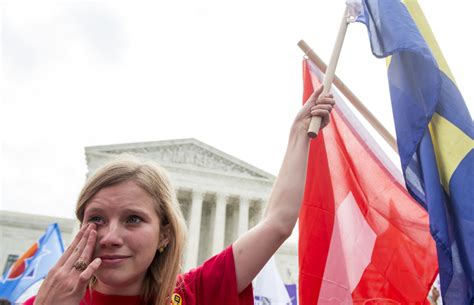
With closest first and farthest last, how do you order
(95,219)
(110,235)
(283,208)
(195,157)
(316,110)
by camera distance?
(110,235), (95,219), (283,208), (316,110), (195,157)

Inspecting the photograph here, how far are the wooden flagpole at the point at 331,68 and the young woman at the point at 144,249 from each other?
9.2 inches

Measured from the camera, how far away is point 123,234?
181 cm

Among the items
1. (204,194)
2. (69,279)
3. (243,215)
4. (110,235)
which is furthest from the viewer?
(204,194)

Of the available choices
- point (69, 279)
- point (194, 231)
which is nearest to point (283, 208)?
point (69, 279)

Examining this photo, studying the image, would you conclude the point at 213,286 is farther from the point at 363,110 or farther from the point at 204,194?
the point at 204,194

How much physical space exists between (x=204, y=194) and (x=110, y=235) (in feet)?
127

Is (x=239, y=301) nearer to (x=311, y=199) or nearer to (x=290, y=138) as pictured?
(x=290, y=138)

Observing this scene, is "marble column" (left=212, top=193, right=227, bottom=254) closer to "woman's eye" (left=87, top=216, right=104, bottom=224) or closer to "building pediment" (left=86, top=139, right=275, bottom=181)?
"building pediment" (left=86, top=139, right=275, bottom=181)

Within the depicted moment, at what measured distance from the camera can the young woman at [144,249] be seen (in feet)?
5.39

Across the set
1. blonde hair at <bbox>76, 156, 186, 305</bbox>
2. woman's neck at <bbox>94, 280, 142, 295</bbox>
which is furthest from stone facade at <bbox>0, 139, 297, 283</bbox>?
woman's neck at <bbox>94, 280, 142, 295</bbox>

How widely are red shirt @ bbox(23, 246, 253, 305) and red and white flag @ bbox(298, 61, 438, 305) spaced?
1.14m

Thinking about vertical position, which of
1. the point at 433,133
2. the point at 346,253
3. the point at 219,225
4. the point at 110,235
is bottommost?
the point at 219,225

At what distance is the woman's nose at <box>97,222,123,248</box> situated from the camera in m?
1.76

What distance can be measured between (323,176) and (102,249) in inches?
89.9
